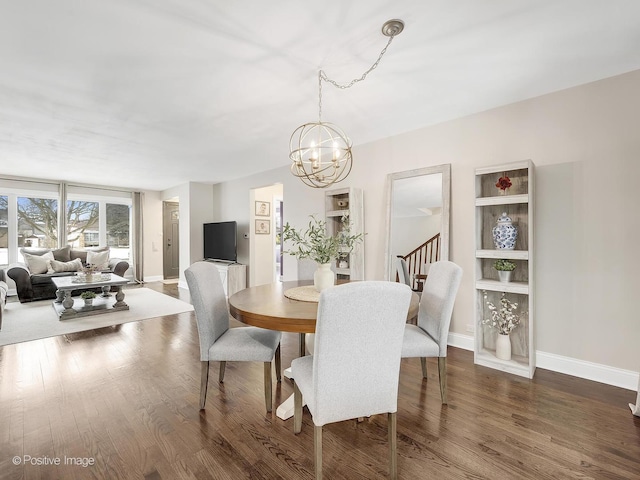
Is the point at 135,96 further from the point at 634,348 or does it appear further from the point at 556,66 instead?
the point at 634,348

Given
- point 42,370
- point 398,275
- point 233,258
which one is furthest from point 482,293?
point 233,258

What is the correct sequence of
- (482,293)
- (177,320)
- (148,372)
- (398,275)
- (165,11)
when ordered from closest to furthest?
1. (165,11)
2. (148,372)
3. (482,293)
4. (398,275)
5. (177,320)

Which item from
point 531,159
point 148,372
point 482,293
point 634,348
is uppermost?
point 531,159

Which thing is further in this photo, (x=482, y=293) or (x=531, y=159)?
(x=482, y=293)

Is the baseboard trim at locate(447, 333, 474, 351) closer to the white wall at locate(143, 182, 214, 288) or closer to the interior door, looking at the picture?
the white wall at locate(143, 182, 214, 288)

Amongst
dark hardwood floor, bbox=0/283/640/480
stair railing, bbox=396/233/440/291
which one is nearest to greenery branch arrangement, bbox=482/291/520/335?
dark hardwood floor, bbox=0/283/640/480

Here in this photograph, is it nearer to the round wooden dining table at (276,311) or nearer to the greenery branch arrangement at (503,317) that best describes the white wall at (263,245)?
the round wooden dining table at (276,311)

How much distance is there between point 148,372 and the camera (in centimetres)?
260

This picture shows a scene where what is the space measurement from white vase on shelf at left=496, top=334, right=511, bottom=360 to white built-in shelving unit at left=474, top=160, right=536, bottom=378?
4 cm

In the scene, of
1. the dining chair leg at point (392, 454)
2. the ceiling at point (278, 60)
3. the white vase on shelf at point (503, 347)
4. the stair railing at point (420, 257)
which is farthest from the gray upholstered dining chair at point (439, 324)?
the ceiling at point (278, 60)

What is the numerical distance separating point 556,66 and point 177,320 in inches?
194

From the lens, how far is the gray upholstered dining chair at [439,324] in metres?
2.03

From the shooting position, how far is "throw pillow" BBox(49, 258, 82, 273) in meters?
5.75

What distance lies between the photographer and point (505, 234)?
2.69 m
